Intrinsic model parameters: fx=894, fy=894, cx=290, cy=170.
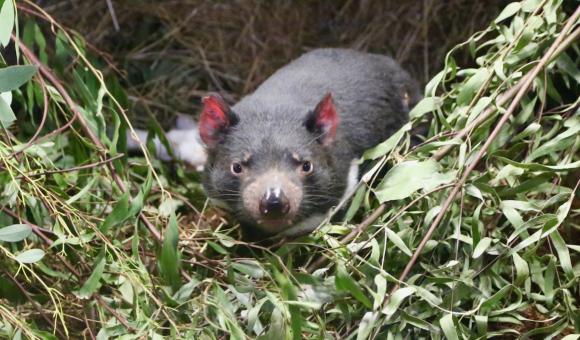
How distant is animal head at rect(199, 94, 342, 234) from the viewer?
3371 mm

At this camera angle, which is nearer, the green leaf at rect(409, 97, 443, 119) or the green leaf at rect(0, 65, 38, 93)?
the green leaf at rect(0, 65, 38, 93)

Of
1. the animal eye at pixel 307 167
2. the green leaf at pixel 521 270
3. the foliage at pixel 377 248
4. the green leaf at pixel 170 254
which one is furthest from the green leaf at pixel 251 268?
the green leaf at pixel 521 270

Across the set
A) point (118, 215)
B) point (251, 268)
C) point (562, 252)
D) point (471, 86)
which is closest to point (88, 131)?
point (118, 215)

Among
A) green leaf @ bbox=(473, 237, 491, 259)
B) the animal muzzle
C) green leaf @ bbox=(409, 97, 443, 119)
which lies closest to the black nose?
the animal muzzle

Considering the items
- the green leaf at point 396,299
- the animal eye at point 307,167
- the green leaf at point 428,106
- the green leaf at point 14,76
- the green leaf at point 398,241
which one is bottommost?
the green leaf at point 396,299

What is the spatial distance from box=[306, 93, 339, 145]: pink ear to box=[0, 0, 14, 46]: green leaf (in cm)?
121

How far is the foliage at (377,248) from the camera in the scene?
2.88 m

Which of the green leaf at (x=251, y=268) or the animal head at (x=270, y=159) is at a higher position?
the animal head at (x=270, y=159)

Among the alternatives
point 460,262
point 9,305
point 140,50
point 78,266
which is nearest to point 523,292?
point 460,262

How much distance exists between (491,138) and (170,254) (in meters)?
1.14

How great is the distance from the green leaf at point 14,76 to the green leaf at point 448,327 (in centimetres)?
148

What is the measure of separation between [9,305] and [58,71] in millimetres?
1101

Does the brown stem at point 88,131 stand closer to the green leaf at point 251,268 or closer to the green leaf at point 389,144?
the green leaf at point 251,268

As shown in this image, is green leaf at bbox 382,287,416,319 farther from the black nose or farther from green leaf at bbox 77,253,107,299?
green leaf at bbox 77,253,107,299
